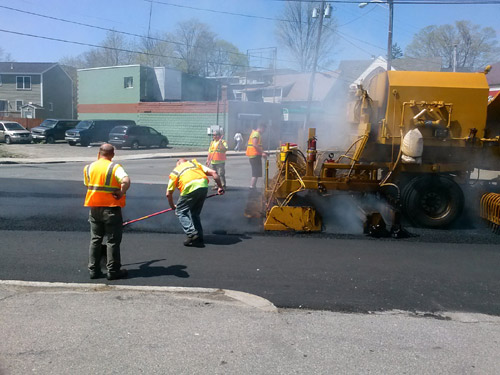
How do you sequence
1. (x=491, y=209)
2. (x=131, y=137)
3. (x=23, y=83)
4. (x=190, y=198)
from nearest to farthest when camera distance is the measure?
(x=190, y=198) → (x=491, y=209) → (x=131, y=137) → (x=23, y=83)

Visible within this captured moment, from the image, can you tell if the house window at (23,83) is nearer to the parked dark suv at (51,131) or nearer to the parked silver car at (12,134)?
the parked dark suv at (51,131)

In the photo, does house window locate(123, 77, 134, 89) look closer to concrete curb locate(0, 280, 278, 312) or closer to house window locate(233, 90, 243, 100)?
house window locate(233, 90, 243, 100)

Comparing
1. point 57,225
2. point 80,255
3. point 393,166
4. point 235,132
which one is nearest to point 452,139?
point 393,166

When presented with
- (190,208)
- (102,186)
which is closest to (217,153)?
(190,208)

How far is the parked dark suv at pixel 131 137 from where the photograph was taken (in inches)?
1076

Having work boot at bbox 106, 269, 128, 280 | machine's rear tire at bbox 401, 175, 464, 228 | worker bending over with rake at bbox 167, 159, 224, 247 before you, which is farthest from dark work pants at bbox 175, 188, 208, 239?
machine's rear tire at bbox 401, 175, 464, 228

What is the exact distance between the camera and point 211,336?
3660 millimetres

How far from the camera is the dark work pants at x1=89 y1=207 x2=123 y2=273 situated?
4875 mm

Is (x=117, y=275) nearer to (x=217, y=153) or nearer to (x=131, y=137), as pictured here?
(x=217, y=153)

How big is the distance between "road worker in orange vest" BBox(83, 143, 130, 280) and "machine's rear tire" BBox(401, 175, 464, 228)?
4.54 meters

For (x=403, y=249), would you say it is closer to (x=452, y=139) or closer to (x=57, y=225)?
(x=452, y=139)

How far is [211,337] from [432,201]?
5121mm

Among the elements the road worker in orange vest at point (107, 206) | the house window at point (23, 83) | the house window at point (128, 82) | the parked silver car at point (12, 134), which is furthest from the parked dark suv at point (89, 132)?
the road worker in orange vest at point (107, 206)

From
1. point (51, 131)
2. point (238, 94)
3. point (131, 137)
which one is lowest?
point (131, 137)
